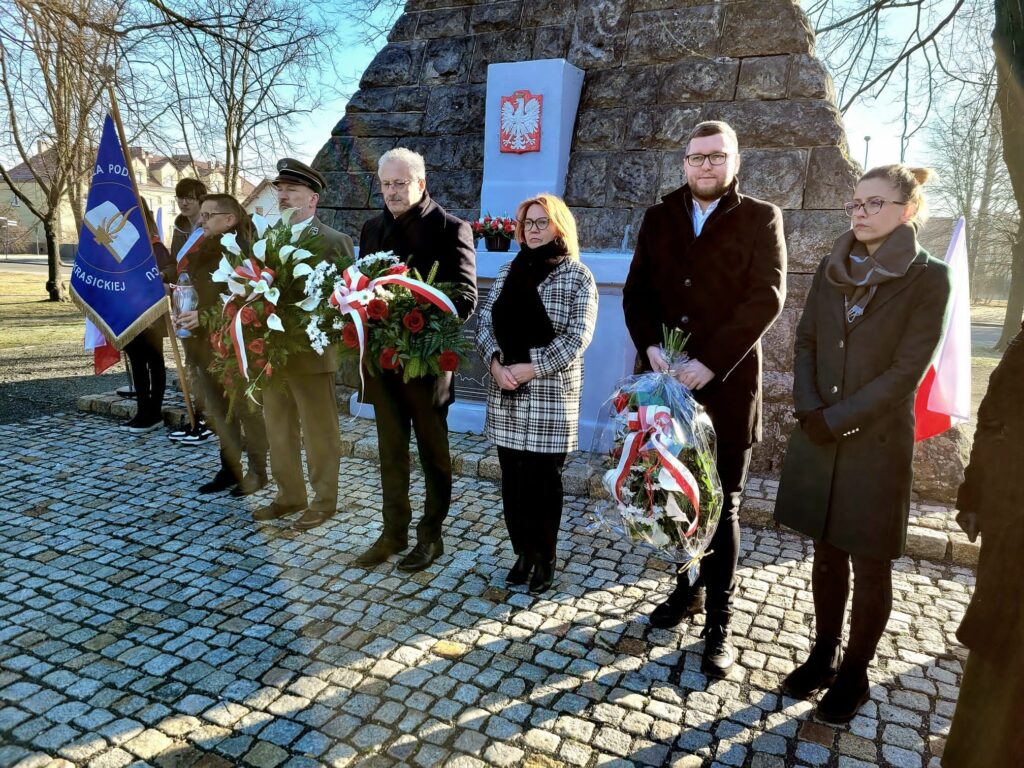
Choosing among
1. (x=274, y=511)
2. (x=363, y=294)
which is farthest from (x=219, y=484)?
(x=363, y=294)

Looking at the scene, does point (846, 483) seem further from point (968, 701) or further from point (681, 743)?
point (681, 743)

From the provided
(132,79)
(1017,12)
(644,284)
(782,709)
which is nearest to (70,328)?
(132,79)

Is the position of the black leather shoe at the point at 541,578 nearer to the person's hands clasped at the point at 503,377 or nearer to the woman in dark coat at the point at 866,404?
the person's hands clasped at the point at 503,377

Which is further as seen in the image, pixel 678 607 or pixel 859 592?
pixel 678 607

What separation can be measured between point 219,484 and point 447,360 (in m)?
2.56

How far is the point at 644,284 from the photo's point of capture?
3309 mm

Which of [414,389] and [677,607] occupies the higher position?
[414,389]

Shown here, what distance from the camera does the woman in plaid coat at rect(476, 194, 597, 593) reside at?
11.4ft

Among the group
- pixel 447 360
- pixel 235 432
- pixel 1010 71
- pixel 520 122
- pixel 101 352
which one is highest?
pixel 1010 71

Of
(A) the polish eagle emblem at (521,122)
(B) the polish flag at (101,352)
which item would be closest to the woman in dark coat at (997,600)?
(A) the polish eagle emblem at (521,122)

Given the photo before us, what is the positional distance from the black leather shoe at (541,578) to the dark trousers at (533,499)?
0.03 meters

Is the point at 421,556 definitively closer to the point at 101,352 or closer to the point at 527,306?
the point at 527,306

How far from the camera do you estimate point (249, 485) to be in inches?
201

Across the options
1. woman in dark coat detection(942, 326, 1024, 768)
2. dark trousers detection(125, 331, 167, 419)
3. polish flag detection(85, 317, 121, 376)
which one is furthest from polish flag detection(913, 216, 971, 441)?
polish flag detection(85, 317, 121, 376)
